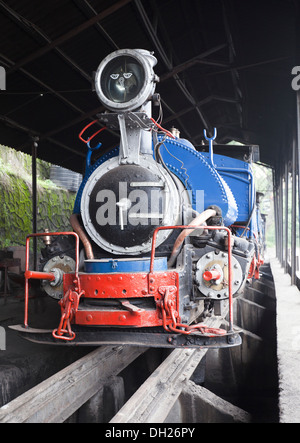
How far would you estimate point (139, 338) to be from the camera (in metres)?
3.41

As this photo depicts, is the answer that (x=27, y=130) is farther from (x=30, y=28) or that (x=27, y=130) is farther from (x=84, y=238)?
(x=84, y=238)

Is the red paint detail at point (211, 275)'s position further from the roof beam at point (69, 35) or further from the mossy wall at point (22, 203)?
the mossy wall at point (22, 203)

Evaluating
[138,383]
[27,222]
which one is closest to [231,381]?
[138,383]

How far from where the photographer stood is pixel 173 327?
327 cm

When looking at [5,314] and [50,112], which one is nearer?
[5,314]

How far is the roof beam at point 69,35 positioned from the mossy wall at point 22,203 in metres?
6.12

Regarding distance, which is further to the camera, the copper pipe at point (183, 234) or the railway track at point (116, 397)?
the copper pipe at point (183, 234)

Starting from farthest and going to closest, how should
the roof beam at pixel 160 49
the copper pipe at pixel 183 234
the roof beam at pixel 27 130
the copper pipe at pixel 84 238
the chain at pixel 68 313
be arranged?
the roof beam at pixel 27 130 → the roof beam at pixel 160 49 → the copper pipe at pixel 84 238 → the copper pipe at pixel 183 234 → the chain at pixel 68 313

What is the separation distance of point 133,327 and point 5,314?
3.69 meters

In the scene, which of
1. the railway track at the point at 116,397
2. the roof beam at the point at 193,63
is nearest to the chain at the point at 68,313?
the railway track at the point at 116,397

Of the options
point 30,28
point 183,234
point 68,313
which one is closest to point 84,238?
point 68,313

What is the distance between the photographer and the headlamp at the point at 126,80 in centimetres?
373

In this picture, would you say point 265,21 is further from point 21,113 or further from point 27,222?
point 27,222

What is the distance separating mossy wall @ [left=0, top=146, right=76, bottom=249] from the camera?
11.8 metres
